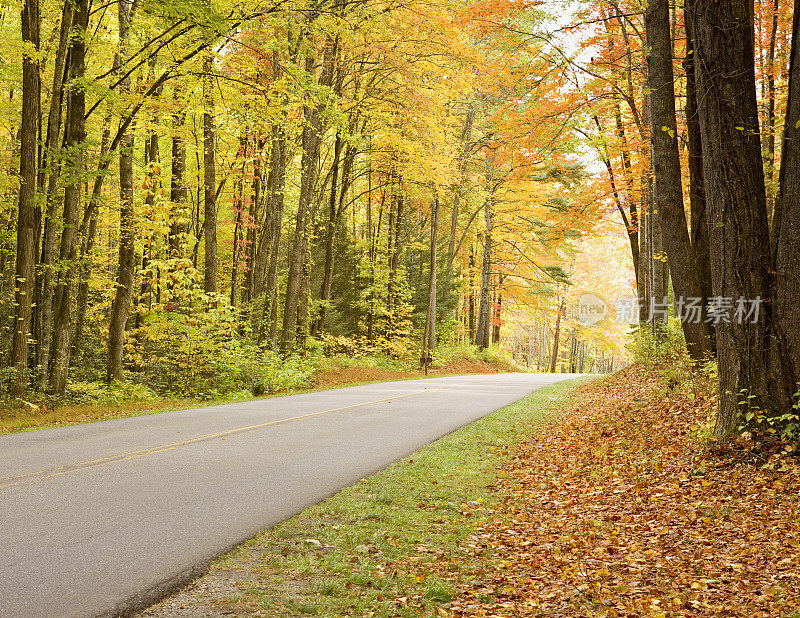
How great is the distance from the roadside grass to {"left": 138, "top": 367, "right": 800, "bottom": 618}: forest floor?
18 mm

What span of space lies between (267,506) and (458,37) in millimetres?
18047

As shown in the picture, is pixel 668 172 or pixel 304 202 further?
pixel 304 202

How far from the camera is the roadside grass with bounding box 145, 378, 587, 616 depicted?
4617 millimetres

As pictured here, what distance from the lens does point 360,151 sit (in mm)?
27422

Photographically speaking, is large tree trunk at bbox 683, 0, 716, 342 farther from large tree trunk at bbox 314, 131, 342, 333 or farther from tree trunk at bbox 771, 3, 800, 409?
large tree trunk at bbox 314, 131, 342, 333

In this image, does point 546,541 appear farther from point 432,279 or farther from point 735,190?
point 432,279

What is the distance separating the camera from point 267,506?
6961 mm

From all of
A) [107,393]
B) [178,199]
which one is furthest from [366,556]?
[178,199]

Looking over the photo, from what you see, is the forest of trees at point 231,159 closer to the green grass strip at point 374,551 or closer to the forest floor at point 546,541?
the forest floor at point 546,541

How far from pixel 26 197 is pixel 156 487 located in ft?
29.7

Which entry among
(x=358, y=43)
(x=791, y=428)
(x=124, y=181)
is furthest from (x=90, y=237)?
(x=791, y=428)

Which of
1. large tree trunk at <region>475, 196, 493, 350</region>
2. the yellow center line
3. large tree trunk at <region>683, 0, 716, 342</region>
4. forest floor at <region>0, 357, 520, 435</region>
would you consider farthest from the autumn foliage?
large tree trunk at <region>475, 196, 493, 350</region>

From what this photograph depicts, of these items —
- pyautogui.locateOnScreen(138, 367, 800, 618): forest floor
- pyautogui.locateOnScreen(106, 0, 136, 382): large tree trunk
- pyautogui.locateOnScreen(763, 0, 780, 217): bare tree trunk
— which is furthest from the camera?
pyautogui.locateOnScreen(106, 0, 136, 382): large tree trunk

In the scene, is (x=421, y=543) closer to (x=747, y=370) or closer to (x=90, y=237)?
(x=747, y=370)
